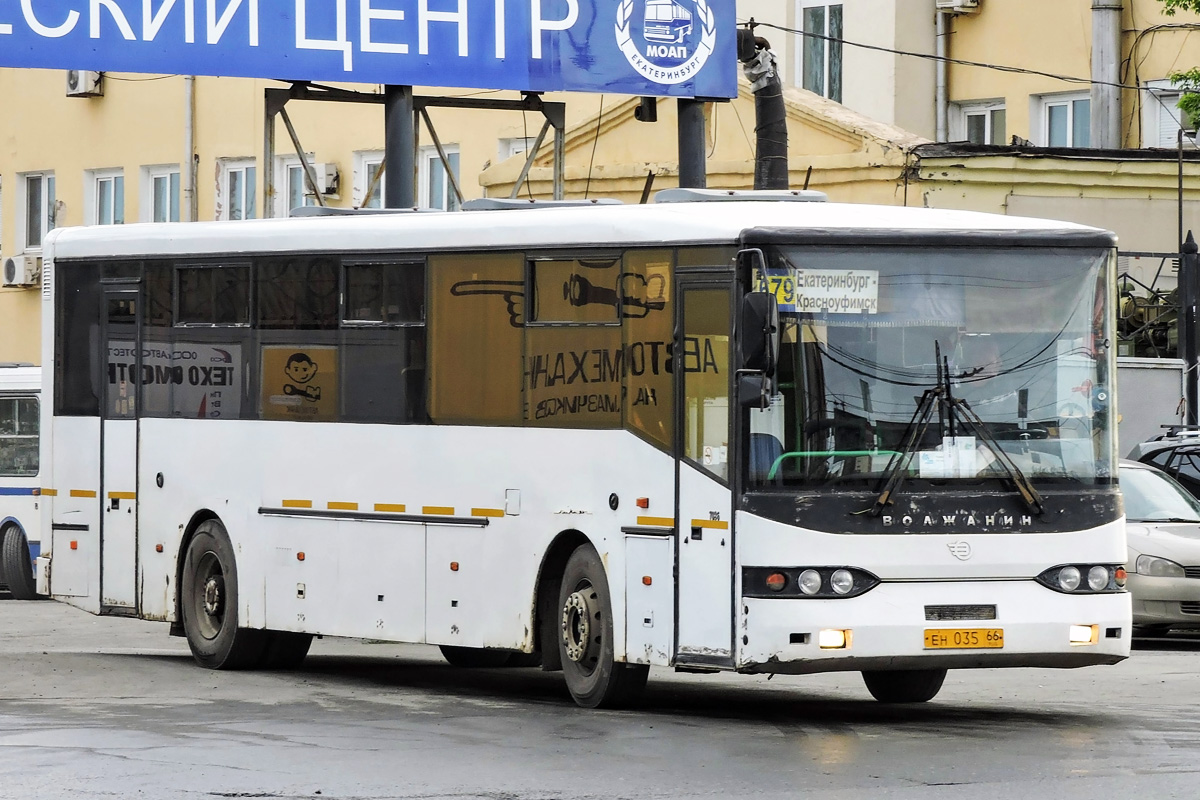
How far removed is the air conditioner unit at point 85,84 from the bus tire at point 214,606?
907 inches

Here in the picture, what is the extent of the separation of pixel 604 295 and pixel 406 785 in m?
3.92

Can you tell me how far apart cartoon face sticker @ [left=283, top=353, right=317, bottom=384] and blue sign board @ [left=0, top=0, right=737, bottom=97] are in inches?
217

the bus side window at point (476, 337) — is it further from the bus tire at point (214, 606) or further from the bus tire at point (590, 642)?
the bus tire at point (214, 606)

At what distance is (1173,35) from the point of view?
30547mm

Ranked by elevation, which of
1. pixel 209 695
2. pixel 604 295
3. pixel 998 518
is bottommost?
pixel 209 695

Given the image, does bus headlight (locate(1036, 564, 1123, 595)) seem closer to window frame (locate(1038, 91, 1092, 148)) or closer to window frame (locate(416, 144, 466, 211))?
window frame (locate(1038, 91, 1092, 148))

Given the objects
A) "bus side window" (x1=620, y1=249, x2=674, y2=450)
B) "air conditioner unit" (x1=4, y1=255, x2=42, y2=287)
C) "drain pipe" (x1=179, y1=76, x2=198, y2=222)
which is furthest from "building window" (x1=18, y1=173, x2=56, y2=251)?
"bus side window" (x1=620, y1=249, x2=674, y2=450)

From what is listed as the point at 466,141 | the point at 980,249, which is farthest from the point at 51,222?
the point at 980,249

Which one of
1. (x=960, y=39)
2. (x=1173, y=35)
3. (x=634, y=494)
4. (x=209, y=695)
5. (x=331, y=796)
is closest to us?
(x=331, y=796)

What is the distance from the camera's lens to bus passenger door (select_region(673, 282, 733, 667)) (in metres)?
12.3

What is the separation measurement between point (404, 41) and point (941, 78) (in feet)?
42.8

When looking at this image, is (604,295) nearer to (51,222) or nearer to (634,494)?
(634,494)

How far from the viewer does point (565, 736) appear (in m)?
11.9

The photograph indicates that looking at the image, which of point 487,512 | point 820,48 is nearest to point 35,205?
point 820,48
